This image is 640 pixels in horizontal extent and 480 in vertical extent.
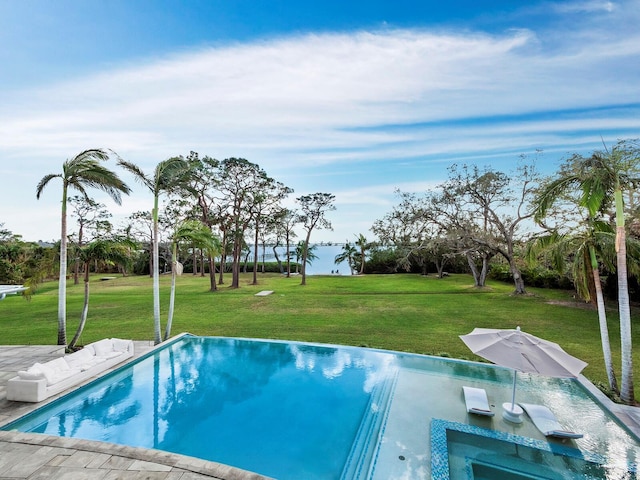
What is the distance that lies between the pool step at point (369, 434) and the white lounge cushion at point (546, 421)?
257 centimetres

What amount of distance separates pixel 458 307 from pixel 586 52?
10877mm

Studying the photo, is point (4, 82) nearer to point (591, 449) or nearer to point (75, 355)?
point (75, 355)

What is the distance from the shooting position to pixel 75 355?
7.99m

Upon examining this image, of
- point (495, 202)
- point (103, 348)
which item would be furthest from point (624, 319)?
point (495, 202)

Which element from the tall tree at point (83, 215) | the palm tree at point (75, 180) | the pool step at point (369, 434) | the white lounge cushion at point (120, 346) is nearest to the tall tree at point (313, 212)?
the palm tree at point (75, 180)

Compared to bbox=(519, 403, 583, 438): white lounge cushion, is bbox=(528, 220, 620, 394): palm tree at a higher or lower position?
higher

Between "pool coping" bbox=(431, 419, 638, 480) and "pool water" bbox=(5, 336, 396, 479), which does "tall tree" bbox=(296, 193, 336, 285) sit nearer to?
"pool water" bbox=(5, 336, 396, 479)

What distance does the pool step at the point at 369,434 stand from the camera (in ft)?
15.8

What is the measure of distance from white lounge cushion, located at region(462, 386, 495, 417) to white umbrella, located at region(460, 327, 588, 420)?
1.49ft

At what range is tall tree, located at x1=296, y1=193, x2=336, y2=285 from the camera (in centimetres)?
2647

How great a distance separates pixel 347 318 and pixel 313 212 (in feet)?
46.5

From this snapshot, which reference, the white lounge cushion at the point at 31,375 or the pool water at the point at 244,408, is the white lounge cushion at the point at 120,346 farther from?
the white lounge cushion at the point at 31,375

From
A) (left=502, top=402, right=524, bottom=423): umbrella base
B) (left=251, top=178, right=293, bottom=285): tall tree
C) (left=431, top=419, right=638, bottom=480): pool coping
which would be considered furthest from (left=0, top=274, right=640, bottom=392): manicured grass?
(left=251, top=178, right=293, bottom=285): tall tree

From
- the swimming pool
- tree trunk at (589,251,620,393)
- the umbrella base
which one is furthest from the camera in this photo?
tree trunk at (589,251,620,393)
